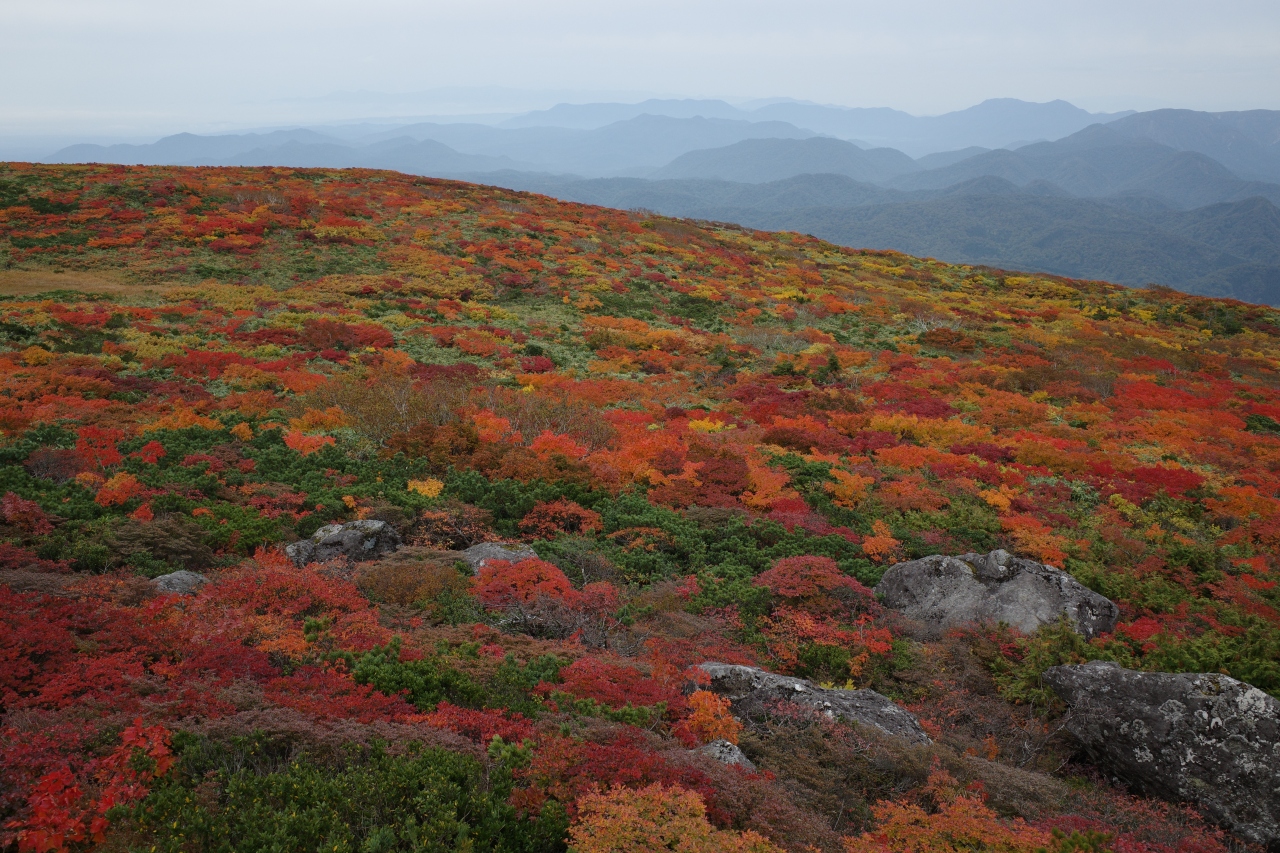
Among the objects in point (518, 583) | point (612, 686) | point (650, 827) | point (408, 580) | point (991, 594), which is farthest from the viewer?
point (991, 594)

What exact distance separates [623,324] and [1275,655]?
1105 inches

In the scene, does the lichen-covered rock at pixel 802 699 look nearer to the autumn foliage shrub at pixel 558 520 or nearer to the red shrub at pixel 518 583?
the red shrub at pixel 518 583

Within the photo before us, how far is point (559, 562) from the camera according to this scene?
12.9 metres

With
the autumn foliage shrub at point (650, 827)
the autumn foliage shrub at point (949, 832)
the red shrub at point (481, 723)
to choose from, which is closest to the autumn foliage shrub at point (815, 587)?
the autumn foliage shrub at point (949, 832)

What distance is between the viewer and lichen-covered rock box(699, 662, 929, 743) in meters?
8.83

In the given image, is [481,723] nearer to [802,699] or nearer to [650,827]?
[650,827]

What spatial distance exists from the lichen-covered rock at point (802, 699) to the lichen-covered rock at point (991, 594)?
355 centimetres

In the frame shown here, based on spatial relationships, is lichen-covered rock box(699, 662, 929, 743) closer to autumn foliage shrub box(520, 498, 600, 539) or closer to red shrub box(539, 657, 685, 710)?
red shrub box(539, 657, 685, 710)

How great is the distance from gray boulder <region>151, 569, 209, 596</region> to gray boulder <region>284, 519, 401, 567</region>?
1730 millimetres

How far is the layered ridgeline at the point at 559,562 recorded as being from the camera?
19.8 ft

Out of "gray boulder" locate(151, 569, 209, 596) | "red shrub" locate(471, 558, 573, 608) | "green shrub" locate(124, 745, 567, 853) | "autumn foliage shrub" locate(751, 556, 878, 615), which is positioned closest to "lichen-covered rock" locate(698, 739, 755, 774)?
"green shrub" locate(124, 745, 567, 853)

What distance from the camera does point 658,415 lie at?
907 inches

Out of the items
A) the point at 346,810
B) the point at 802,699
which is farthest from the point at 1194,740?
the point at 346,810

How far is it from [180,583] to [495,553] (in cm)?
511
